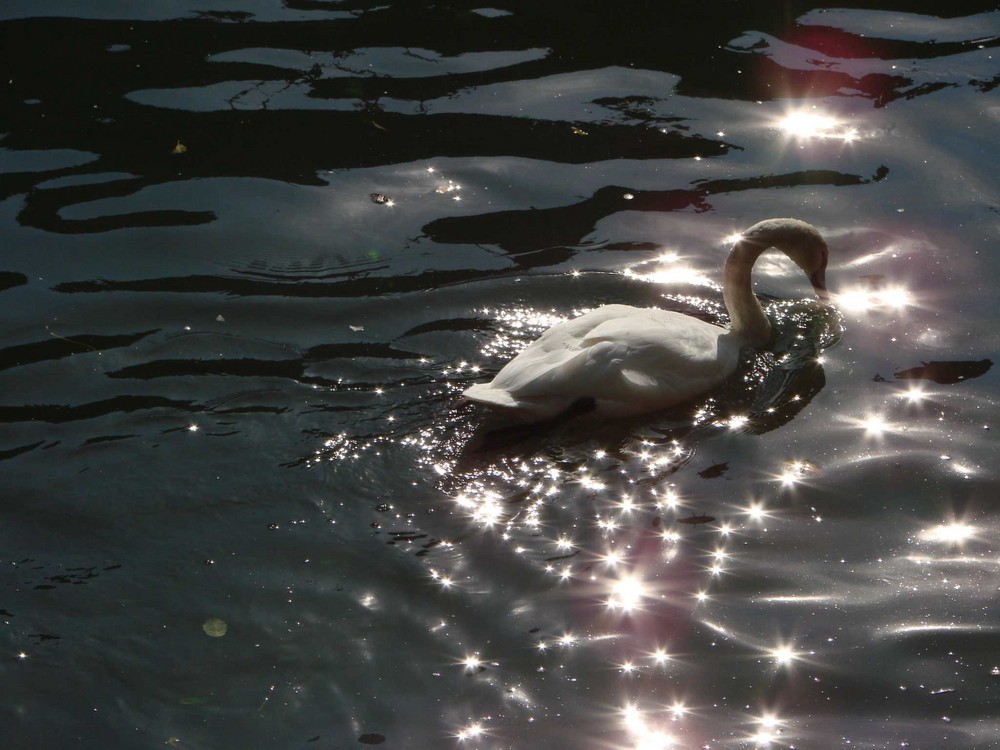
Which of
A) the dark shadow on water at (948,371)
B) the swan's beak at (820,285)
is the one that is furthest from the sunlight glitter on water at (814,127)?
the dark shadow on water at (948,371)

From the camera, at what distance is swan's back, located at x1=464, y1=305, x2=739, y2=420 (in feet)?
18.1

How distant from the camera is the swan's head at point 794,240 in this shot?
6.41 meters

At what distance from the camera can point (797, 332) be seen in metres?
6.48

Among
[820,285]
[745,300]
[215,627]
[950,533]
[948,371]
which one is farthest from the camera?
[820,285]

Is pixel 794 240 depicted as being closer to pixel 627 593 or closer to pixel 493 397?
pixel 493 397

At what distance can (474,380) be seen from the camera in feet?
19.4

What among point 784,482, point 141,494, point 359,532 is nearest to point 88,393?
point 141,494

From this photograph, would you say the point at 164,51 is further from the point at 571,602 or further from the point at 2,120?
the point at 571,602

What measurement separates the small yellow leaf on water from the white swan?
154 cm

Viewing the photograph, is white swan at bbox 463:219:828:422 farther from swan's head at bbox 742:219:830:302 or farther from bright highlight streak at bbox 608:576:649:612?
bright highlight streak at bbox 608:576:649:612

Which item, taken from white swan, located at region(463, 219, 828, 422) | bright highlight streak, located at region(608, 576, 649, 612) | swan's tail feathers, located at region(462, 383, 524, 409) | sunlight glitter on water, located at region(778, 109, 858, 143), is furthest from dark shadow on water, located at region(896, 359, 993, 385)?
sunlight glitter on water, located at region(778, 109, 858, 143)

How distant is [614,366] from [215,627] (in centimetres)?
211

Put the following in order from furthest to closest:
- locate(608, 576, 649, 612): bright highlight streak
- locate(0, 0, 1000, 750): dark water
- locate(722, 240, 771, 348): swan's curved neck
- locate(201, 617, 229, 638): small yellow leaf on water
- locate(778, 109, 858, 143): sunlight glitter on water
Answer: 1. locate(778, 109, 858, 143): sunlight glitter on water
2. locate(722, 240, 771, 348): swan's curved neck
3. locate(608, 576, 649, 612): bright highlight streak
4. locate(201, 617, 229, 638): small yellow leaf on water
5. locate(0, 0, 1000, 750): dark water

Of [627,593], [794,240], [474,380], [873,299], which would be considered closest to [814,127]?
[873,299]
